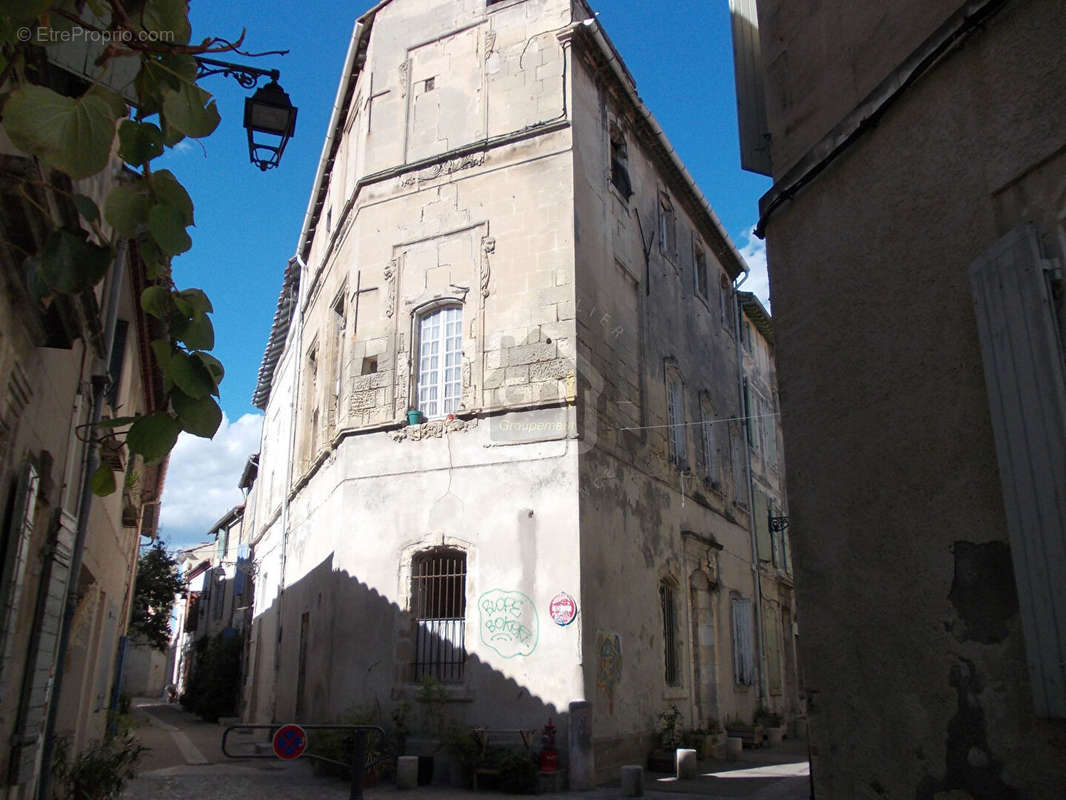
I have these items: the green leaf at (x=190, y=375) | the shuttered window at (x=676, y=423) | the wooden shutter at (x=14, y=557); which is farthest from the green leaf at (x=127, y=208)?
the shuttered window at (x=676, y=423)

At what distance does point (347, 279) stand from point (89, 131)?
1263 centimetres

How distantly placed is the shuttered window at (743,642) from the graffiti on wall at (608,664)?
18.1ft

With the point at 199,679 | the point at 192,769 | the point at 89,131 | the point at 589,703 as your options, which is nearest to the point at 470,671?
the point at 589,703

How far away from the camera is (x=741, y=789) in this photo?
34.6 ft

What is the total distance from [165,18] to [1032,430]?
11.7ft

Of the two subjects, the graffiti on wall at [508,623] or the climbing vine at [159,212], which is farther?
the graffiti on wall at [508,623]

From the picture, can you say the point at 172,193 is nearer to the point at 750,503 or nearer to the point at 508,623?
the point at 508,623

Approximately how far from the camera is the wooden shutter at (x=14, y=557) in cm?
487

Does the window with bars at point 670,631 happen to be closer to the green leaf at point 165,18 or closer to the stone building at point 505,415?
the stone building at point 505,415

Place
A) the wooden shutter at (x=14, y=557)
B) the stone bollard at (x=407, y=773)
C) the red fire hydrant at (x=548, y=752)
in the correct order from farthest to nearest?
1. the stone bollard at (x=407, y=773)
2. the red fire hydrant at (x=548, y=752)
3. the wooden shutter at (x=14, y=557)

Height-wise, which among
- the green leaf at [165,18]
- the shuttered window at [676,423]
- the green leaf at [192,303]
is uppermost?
the shuttered window at [676,423]

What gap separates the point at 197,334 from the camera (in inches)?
103

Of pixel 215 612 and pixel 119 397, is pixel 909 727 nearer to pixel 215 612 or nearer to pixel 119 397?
pixel 119 397

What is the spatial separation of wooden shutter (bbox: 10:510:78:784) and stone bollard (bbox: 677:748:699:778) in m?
7.94
